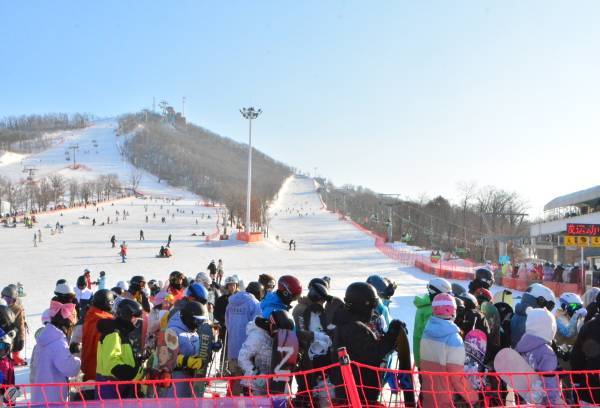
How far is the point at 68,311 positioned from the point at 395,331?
3128 mm

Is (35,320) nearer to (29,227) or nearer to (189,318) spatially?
(189,318)

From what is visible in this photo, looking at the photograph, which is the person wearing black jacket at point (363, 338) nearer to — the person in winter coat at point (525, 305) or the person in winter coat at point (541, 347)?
the person in winter coat at point (541, 347)

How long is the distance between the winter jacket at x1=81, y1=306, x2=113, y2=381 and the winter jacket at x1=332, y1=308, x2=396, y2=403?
2438 mm

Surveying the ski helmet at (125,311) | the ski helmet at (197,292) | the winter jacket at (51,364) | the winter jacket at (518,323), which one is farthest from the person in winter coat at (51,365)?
the winter jacket at (518,323)

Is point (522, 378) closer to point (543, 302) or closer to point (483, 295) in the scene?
point (483, 295)

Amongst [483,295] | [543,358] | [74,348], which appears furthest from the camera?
[483,295]

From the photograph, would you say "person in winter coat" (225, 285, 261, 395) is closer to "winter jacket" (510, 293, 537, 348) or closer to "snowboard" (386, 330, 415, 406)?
"snowboard" (386, 330, 415, 406)

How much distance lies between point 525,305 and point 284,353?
3.16 meters

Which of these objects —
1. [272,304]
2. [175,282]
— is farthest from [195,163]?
[272,304]

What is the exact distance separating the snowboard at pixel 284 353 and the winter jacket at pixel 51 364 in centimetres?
171

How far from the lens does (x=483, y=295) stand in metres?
6.64

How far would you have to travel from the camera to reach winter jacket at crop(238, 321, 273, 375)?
4.69 m

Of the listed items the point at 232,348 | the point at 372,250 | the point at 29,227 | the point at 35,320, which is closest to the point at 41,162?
the point at 29,227

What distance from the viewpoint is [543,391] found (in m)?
4.40
